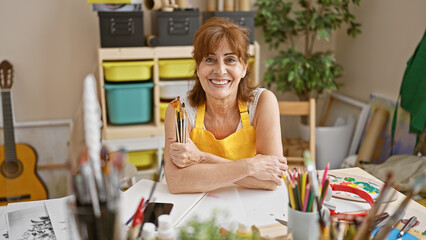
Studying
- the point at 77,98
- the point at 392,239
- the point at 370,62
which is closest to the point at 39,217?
the point at 392,239

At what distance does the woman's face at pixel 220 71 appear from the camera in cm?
152

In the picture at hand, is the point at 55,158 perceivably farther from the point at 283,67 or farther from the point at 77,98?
the point at 283,67

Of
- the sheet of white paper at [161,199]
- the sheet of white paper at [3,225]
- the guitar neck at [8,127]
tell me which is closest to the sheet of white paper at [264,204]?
the sheet of white paper at [161,199]

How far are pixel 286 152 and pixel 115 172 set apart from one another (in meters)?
2.63

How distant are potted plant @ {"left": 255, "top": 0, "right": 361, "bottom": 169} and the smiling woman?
1286mm

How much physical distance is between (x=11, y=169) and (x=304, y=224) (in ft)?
7.76

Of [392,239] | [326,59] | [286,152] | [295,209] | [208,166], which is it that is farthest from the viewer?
[286,152]

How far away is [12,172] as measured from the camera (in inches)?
105

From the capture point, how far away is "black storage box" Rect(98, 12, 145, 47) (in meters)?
2.54

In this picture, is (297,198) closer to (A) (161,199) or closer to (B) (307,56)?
(A) (161,199)

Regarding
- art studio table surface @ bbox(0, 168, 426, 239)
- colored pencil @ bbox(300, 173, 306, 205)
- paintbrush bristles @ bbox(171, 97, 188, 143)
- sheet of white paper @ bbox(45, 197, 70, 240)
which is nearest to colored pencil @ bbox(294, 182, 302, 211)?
colored pencil @ bbox(300, 173, 306, 205)

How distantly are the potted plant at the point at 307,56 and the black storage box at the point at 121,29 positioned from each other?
940mm

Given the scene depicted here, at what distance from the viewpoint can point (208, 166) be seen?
4.52 ft

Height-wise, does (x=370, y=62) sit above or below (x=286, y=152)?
above
